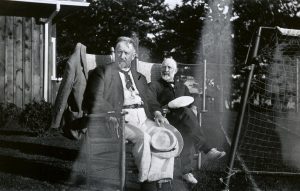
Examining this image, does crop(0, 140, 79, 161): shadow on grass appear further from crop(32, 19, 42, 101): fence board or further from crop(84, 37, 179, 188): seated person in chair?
crop(32, 19, 42, 101): fence board

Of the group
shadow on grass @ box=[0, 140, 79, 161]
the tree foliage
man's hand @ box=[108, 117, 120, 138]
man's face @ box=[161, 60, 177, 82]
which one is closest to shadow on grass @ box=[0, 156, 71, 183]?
shadow on grass @ box=[0, 140, 79, 161]

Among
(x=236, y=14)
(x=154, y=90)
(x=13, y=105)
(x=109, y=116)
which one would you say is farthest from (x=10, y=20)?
(x=236, y=14)

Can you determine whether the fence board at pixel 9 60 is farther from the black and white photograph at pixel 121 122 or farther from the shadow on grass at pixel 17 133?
the shadow on grass at pixel 17 133

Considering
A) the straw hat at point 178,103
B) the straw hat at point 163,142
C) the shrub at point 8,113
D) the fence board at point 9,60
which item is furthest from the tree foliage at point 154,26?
the straw hat at point 163,142

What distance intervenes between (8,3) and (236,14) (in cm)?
1427

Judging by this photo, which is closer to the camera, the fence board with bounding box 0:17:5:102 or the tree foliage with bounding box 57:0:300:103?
the fence board with bounding box 0:17:5:102

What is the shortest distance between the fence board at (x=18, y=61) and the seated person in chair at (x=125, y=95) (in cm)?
700

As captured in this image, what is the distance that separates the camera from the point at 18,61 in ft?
38.1

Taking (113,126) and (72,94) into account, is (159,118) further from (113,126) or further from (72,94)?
(72,94)

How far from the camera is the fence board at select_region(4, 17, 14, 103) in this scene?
1152cm

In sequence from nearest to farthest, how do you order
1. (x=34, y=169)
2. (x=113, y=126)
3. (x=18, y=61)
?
(x=113, y=126) < (x=34, y=169) < (x=18, y=61)

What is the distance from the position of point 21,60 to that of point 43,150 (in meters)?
4.55

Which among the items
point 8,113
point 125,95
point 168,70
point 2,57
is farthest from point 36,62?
point 125,95

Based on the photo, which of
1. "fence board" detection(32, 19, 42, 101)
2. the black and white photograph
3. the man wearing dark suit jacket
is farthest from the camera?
"fence board" detection(32, 19, 42, 101)
